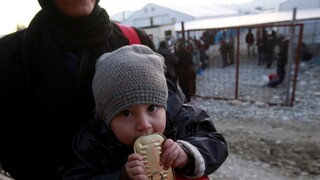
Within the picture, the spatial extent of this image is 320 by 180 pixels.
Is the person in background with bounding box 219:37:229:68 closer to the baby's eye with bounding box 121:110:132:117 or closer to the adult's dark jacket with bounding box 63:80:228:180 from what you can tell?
the adult's dark jacket with bounding box 63:80:228:180

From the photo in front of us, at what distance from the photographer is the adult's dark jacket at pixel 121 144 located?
3.25ft

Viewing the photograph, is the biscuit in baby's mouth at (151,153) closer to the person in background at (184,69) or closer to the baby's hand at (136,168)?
the baby's hand at (136,168)

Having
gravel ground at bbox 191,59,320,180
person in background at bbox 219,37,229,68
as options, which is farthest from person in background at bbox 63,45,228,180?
person in background at bbox 219,37,229,68

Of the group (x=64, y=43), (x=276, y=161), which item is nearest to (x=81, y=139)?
(x=64, y=43)

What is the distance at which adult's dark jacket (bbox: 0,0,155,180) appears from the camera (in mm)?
1097

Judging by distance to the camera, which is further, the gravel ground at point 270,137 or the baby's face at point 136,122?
the gravel ground at point 270,137

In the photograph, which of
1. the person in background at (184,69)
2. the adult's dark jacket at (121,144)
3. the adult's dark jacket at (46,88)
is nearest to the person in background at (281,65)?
the person in background at (184,69)

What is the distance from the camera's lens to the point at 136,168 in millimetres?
814

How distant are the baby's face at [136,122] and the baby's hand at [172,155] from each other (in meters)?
0.07

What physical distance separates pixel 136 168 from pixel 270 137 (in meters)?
4.79

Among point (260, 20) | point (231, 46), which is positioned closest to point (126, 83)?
point (231, 46)

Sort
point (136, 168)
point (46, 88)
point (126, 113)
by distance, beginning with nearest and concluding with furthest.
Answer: point (136, 168)
point (126, 113)
point (46, 88)

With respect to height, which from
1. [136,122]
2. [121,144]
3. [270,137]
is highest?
[136,122]

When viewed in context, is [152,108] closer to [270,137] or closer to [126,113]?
[126,113]
